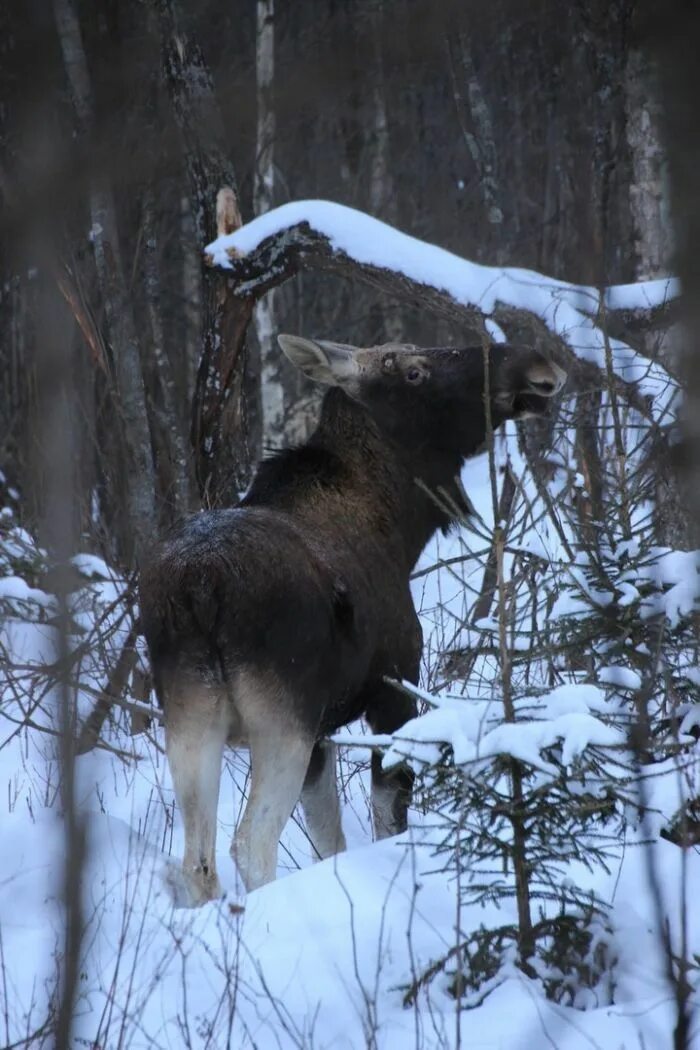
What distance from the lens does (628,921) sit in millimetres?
3832

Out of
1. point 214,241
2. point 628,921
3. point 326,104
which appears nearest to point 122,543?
point 214,241

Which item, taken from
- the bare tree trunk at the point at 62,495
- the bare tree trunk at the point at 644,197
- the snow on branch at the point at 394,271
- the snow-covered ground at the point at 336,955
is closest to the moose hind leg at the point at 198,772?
the snow-covered ground at the point at 336,955

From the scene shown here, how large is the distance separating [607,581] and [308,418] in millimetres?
12313

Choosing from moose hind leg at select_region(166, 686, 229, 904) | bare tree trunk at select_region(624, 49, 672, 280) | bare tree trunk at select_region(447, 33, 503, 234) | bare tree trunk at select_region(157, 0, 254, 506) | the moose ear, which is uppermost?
bare tree trunk at select_region(447, 33, 503, 234)

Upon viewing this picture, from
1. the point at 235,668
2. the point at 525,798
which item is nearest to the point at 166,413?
the point at 235,668

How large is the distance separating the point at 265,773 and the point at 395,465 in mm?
1981

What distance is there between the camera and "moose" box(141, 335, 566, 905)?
14.6ft

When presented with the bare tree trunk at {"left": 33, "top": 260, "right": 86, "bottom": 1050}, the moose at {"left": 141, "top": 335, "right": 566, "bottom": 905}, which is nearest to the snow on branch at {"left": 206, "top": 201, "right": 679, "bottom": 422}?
the moose at {"left": 141, "top": 335, "right": 566, "bottom": 905}

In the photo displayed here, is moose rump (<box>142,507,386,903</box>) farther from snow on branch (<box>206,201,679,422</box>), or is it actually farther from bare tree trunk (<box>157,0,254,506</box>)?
snow on branch (<box>206,201,679,422</box>)

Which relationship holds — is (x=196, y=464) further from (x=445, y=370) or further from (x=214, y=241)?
(x=445, y=370)

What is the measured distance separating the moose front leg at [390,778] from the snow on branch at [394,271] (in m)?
3.16

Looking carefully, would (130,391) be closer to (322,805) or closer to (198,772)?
(322,805)

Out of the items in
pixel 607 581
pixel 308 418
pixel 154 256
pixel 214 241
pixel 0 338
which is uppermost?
pixel 0 338

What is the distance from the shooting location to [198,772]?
4469mm
